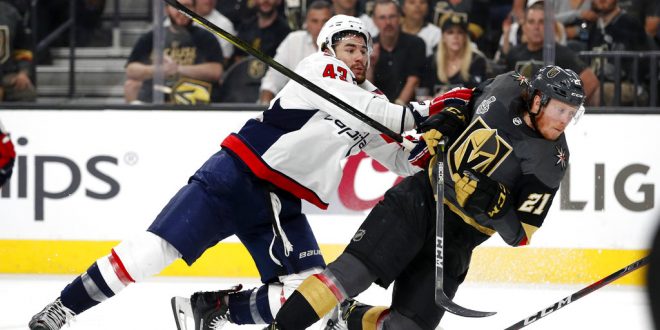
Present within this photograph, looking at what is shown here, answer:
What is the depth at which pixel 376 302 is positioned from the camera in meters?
4.90

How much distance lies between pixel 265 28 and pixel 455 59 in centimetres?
99

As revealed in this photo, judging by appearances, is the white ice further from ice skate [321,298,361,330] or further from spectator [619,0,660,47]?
spectator [619,0,660,47]

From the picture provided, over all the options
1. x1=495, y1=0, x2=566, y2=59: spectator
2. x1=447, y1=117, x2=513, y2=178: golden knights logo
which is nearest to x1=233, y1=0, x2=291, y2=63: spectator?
x1=495, y1=0, x2=566, y2=59: spectator

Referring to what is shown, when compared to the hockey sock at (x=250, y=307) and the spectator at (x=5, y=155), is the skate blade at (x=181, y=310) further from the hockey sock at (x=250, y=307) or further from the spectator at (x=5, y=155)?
the spectator at (x=5, y=155)

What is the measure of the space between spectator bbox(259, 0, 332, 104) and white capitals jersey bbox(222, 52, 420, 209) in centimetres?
211

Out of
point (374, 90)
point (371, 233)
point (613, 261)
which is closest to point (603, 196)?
point (613, 261)

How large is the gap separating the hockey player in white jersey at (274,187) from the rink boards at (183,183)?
189 cm

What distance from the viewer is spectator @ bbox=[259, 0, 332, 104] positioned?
5.70 metres

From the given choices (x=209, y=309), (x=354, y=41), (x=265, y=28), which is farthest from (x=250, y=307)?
(x=265, y=28)

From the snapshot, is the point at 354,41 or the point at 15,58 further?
the point at 15,58

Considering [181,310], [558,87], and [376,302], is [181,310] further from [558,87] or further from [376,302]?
[558,87]

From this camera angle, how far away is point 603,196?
5445 millimetres

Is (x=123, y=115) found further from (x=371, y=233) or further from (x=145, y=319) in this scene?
(x=371, y=233)

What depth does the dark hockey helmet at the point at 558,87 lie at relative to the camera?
3.09m
